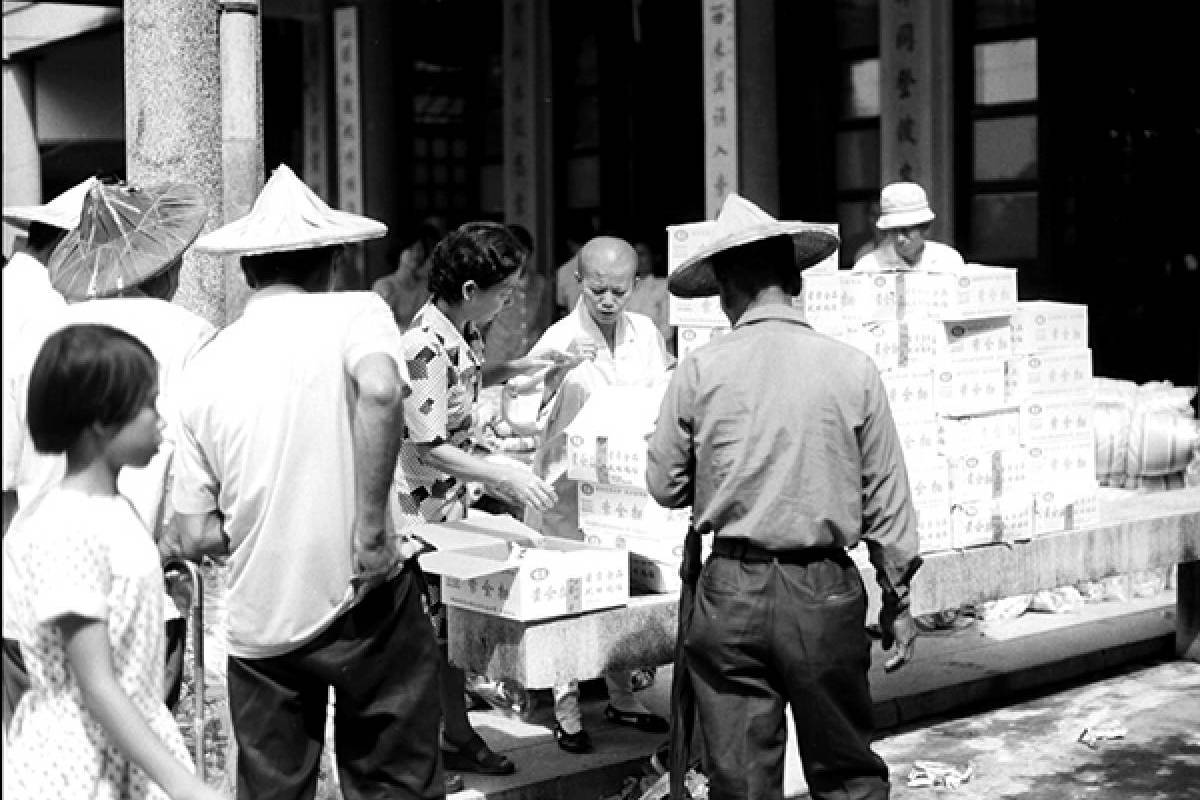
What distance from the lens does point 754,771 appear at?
4281 mm

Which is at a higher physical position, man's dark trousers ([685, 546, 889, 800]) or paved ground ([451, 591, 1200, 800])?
man's dark trousers ([685, 546, 889, 800])

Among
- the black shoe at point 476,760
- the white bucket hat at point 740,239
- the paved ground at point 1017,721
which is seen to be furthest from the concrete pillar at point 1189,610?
the black shoe at point 476,760

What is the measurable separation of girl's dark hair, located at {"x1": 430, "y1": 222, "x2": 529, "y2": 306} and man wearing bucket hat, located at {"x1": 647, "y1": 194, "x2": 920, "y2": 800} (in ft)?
3.03

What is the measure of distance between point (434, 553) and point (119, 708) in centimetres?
198

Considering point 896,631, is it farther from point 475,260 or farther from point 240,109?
point 240,109

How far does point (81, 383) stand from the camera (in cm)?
296

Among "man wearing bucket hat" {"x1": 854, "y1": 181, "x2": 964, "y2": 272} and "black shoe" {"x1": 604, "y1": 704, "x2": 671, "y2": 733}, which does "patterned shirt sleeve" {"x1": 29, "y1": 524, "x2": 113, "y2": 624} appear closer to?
"black shoe" {"x1": 604, "y1": 704, "x2": 671, "y2": 733}

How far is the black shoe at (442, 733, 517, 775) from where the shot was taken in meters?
5.64

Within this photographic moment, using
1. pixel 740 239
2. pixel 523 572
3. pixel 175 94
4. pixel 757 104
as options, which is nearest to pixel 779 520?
pixel 740 239

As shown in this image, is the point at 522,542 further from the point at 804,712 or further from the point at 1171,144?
the point at 1171,144

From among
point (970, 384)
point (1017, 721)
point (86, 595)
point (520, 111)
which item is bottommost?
point (1017, 721)

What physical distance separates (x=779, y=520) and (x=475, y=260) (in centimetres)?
142

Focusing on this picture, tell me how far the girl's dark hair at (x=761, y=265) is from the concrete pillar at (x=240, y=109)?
161cm

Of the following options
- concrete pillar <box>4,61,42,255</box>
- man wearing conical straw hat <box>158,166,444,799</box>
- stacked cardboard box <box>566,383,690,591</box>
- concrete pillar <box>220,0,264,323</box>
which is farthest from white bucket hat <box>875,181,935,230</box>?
concrete pillar <box>4,61,42,255</box>
